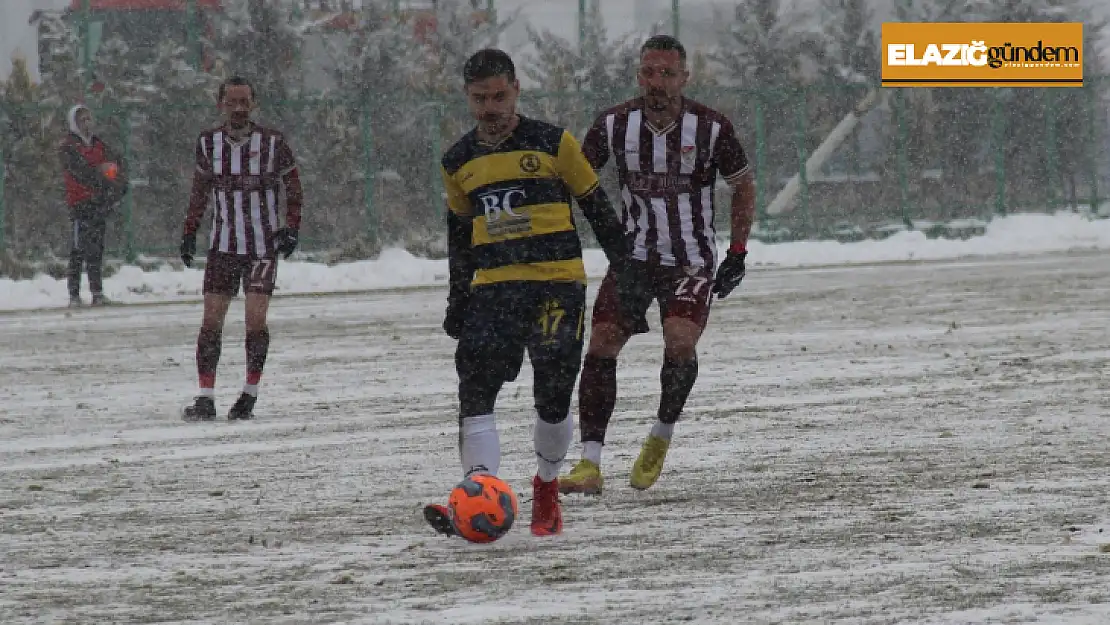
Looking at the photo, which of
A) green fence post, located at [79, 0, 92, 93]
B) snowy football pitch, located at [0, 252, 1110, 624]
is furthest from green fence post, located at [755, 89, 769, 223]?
snowy football pitch, located at [0, 252, 1110, 624]

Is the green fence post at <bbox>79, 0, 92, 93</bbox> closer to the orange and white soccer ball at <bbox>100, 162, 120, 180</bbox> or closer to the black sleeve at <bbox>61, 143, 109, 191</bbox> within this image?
the black sleeve at <bbox>61, 143, 109, 191</bbox>

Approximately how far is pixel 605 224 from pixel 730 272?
1206 mm

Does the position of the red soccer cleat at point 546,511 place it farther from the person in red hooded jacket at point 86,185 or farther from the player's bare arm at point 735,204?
the person in red hooded jacket at point 86,185

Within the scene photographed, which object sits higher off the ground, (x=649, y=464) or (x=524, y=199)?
(x=524, y=199)

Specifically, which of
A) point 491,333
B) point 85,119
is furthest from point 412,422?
point 85,119

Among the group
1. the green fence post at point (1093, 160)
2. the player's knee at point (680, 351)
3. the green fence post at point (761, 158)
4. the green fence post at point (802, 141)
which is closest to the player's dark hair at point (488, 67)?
the player's knee at point (680, 351)

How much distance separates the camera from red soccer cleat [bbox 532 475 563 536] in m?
6.72

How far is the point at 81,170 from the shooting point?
20797 millimetres

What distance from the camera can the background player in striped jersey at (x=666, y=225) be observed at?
794cm

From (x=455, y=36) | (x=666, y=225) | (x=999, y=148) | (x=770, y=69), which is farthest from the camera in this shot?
(x=999, y=148)

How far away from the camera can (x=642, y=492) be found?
777cm

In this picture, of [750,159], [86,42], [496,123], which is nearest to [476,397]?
[496,123]

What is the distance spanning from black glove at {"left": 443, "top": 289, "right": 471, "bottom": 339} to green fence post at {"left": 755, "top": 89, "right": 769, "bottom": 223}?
23056 millimetres

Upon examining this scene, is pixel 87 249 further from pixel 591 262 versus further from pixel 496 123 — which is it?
pixel 496 123
